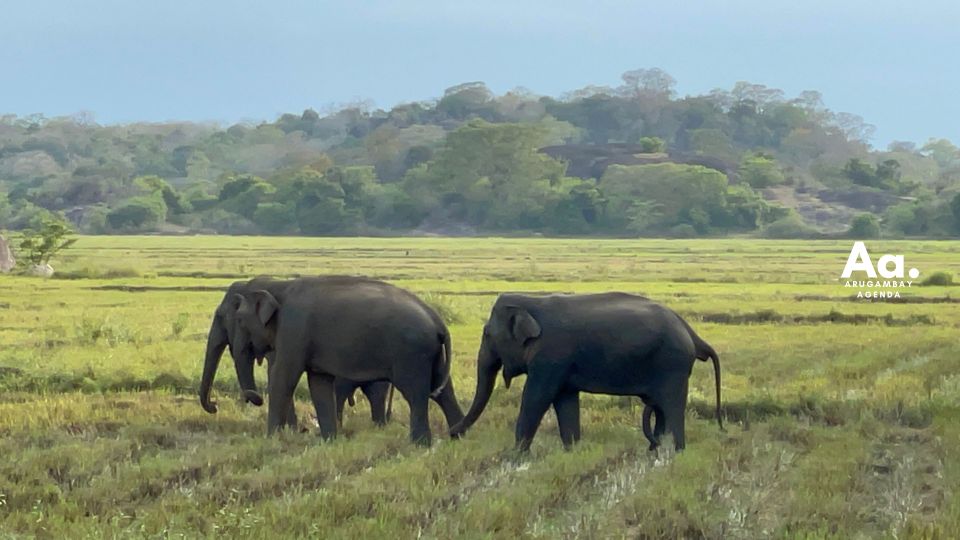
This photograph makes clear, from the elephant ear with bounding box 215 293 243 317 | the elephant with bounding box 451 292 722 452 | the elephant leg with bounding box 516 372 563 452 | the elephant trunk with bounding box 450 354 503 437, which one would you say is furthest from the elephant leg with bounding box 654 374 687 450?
the elephant ear with bounding box 215 293 243 317

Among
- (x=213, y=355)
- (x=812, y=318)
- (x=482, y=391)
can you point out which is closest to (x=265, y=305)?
(x=213, y=355)

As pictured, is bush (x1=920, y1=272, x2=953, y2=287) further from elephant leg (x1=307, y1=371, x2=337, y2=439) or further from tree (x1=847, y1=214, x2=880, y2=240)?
tree (x1=847, y1=214, x2=880, y2=240)

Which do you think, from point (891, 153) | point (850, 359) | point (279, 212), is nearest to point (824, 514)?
point (850, 359)

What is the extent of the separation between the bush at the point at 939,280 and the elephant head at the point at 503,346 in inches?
958

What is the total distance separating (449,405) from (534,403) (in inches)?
55.7

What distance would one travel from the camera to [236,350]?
12328mm

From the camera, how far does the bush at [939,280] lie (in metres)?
33.0

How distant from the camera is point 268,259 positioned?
4756cm

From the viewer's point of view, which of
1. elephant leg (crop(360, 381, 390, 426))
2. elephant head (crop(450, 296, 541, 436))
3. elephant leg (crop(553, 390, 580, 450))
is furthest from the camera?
elephant leg (crop(360, 381, 390, 426))

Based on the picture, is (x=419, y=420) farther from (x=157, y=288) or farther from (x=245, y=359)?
(x=157, y=288)

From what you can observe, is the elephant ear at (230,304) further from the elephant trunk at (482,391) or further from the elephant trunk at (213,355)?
the elephant trunk at (482,391)

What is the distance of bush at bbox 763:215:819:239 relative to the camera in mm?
86625

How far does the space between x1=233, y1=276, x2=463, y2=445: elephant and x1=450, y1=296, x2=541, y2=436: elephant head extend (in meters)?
0.38

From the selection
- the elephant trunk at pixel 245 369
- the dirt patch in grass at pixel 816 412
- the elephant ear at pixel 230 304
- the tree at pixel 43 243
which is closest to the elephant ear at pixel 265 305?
the elephant ear at pixel 230 304
